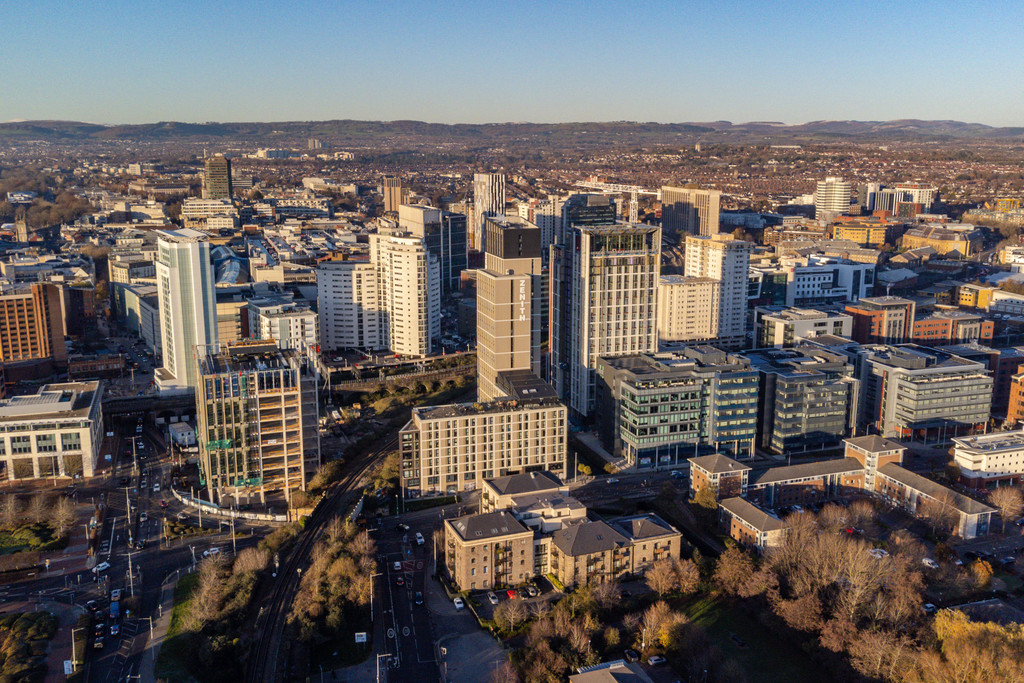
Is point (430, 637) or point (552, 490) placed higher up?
point (552, 490)

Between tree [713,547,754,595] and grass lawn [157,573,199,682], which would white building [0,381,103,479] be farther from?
tree [713,547,754,595]

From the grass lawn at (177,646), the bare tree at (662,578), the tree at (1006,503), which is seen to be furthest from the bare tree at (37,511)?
the tree at (1006,503)

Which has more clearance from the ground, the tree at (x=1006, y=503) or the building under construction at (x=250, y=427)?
the building under construction at (x=250, y=427)

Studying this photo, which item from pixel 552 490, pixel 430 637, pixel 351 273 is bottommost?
pixel 430 637

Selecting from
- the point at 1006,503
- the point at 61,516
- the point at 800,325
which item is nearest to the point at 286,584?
the point at 61,516

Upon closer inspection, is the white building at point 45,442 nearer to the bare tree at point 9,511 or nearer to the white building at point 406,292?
the bare tree at point 9,511

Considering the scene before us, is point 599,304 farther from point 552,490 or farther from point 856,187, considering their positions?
point 856,187

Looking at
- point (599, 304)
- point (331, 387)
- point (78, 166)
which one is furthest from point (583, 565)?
point (78, 166)
